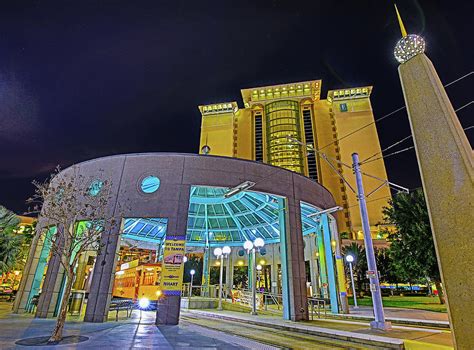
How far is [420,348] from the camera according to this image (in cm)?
727

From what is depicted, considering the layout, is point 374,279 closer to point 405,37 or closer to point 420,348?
point 420,348

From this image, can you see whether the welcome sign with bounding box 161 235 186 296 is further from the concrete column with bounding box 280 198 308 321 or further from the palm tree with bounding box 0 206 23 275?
the palm tree with bounding box 0 206 23 275

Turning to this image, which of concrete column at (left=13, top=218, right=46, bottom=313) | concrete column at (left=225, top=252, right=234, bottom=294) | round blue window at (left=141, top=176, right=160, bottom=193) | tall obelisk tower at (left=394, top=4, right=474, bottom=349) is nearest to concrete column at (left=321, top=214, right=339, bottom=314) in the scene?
→ round blue window at (left=141, top=176, right=160, bottom=193)

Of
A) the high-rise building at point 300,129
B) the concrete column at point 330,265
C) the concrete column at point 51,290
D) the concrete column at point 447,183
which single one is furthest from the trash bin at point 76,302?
the high-rise building at point 300,129

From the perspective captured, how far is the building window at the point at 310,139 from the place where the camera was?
2470 inches

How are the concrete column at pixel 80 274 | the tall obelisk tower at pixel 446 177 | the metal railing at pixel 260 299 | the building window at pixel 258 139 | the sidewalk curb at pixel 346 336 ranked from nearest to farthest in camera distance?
the tall obelisk tower at pixel 446 177, the sidewalk curb at pixel 346 336, the metal railing at pixel 260 299, the concrete column at pixel 80 274, the building window at pixel 258 139

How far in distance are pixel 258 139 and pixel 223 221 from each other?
43890 millimetres

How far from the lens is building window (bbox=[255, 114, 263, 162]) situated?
67.6 m

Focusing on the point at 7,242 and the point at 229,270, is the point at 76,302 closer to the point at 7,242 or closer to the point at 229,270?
the point at 7,242

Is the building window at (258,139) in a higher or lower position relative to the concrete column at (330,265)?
higher

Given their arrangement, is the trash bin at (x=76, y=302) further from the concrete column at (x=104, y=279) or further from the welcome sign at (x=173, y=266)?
the welcome sign at (x=173, y=266)

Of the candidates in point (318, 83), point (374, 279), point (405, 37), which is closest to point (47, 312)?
point (374, 279)

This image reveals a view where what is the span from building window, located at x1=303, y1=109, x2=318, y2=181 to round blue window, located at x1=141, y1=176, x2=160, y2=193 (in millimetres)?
50922

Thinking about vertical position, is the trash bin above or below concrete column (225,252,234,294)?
below
